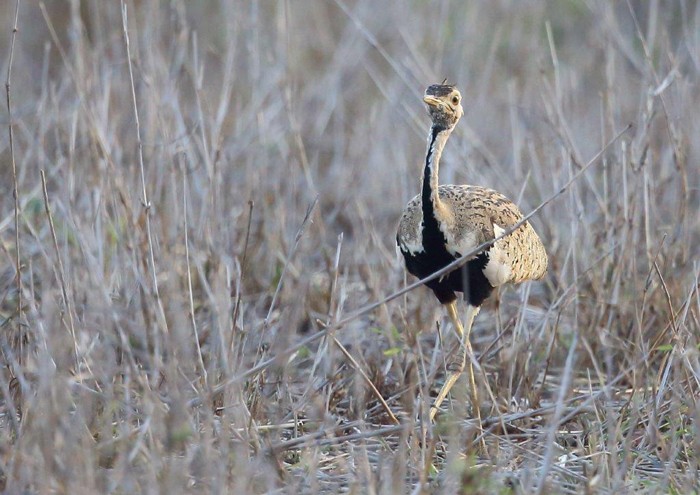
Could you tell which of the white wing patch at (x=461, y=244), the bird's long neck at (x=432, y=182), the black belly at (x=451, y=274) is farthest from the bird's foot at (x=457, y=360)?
the bird's long neck at (x=432, y=182)

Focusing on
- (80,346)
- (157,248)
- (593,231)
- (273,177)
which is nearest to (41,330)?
(80,346)

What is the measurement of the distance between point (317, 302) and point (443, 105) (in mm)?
1246

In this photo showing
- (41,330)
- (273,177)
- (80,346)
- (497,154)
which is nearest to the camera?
(41,330)

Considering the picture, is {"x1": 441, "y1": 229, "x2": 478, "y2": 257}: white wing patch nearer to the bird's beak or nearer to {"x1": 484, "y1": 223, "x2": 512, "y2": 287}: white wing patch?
{"x1": 484, "y1": 223, "x2": 512, "y2": 287}: white wing patch

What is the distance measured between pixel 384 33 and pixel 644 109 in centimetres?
336

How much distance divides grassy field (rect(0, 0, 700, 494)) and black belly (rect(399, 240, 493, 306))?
0.58ft

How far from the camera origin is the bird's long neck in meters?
2.87

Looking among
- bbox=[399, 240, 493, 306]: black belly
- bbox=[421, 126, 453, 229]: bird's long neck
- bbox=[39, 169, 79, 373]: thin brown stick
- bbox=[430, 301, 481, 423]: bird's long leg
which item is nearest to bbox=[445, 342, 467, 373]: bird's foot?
bbox=[430, 301, 481, 423]: bird's long leg

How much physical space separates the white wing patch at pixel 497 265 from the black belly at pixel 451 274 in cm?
1

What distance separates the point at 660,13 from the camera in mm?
6363

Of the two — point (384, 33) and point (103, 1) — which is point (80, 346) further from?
point (384, 33)

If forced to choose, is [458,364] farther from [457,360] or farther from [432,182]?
[432,182]

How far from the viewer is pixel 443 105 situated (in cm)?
290

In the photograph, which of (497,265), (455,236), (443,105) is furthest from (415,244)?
(443,105)
